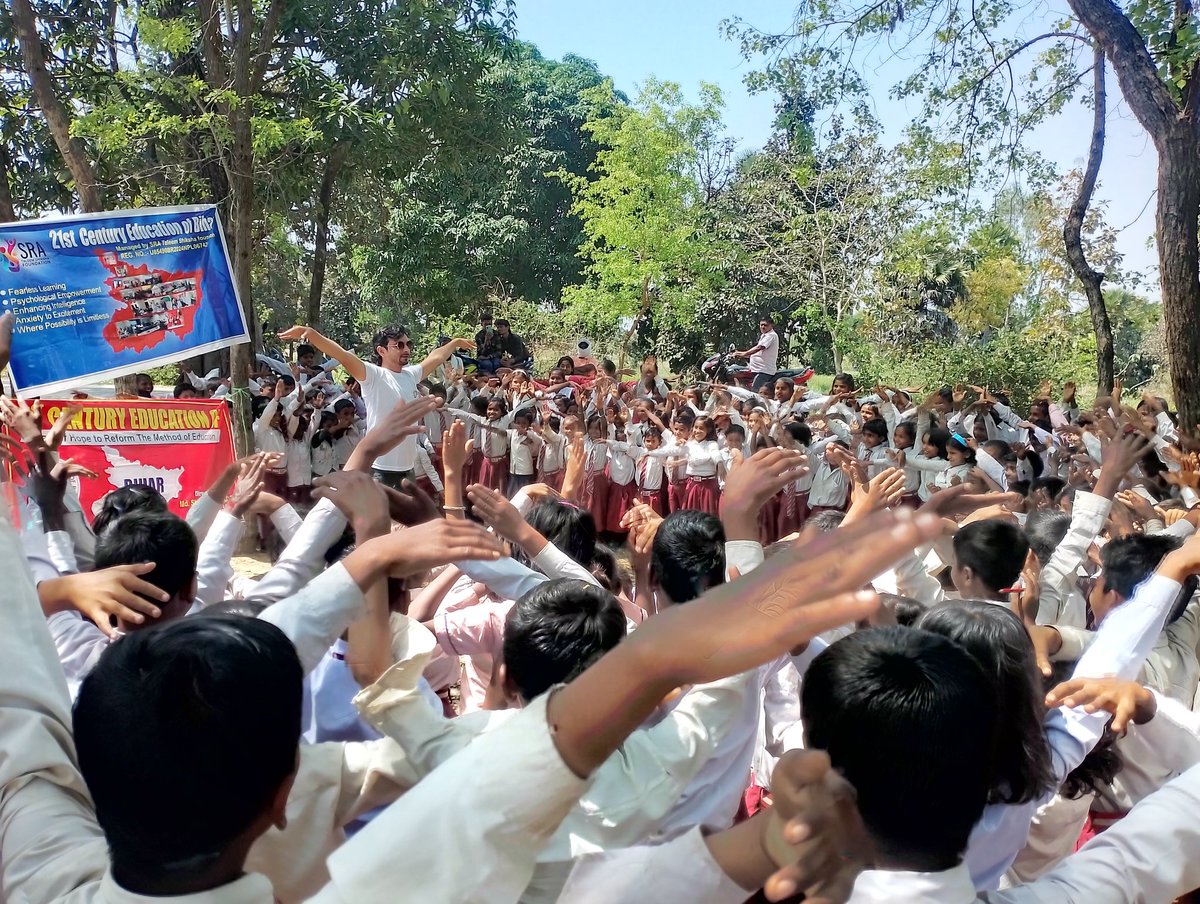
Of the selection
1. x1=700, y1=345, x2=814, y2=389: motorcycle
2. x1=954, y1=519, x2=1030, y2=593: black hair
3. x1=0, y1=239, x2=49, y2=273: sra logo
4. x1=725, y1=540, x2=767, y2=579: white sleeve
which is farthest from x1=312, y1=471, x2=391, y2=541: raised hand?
x1=700, y1=345, x2=814, y2=389: motorcycle

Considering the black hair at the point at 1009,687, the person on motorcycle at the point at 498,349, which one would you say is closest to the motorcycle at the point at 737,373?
the person on motorcycle at the point at 498,349

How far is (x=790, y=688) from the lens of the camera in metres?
2.53

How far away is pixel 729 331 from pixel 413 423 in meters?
21.2

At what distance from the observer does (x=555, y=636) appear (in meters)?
1.77

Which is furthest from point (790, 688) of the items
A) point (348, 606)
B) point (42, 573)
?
point (42, 573)

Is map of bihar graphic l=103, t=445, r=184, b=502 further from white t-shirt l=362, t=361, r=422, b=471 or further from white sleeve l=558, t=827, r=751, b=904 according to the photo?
white sleeve l=558, t=827, r=751, b=904

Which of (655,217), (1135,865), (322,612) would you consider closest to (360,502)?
(322,612)

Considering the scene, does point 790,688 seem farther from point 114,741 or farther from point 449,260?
point 449,260

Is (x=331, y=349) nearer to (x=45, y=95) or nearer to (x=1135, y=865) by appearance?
(x=45, y=95)

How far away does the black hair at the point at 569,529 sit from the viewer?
3061 millimetres

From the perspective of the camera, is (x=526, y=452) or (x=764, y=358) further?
(x=764, y=358)

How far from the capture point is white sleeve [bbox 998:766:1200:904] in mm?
1160

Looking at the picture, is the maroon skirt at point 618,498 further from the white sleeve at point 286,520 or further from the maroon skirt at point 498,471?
the white sleeve at point 286,520

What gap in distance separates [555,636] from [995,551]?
5.12 ft
